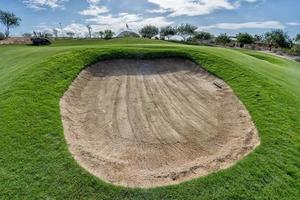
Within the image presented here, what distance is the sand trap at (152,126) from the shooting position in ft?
30.2

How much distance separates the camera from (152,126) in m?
11.5

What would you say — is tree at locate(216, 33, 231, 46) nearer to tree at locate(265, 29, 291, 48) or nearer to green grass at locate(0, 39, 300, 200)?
tree at locate(265, 29, 291, 48)

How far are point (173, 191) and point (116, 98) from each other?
670cm

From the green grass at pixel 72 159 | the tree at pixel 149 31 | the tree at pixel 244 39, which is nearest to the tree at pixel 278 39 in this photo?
the tree at pixel 244 39

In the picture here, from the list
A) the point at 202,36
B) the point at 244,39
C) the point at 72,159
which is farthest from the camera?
the point at 202,36

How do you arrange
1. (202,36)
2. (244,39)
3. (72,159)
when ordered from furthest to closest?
1. (202,36)
2. (244,39)
3. (72,159)

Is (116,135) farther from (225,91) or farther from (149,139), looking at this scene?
(225,91)

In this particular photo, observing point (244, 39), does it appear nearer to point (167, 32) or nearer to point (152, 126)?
point (167, 32)

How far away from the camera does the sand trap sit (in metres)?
9.22

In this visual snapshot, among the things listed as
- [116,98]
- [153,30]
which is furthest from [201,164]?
[153,30]

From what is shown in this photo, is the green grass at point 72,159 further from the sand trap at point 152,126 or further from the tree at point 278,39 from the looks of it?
the tree at point 278,39

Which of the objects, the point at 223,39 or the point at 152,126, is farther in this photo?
the point at 223,39

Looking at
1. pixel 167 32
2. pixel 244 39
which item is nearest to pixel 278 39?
pixel 244 39

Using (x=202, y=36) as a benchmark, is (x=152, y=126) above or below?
above
